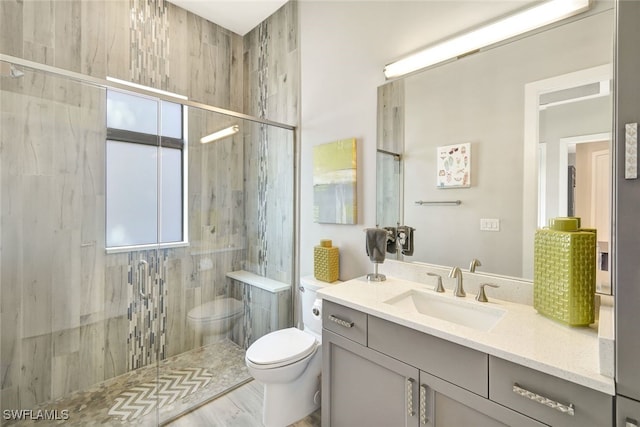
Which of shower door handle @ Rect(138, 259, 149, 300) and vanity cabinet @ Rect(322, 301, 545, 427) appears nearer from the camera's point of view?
vanity cabinet @ Rect(322, 301, 545, 427)

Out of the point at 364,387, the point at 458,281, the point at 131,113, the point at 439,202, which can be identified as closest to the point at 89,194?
the point at 131,113

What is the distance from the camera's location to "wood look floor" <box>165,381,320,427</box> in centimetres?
169

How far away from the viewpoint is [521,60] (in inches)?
49.0

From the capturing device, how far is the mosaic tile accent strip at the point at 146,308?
6.94 ft

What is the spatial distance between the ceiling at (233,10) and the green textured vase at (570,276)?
2.63 metres

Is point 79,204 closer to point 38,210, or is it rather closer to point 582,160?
point 38,210

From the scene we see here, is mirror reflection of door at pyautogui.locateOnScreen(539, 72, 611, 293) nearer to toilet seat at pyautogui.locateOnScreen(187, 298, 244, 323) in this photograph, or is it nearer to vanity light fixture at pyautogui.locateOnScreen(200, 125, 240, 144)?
vanity light fixture at pyautogui.locateOnScreen(200, 125, 240, 144)

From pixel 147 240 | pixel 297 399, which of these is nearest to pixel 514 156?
pixel 297 399

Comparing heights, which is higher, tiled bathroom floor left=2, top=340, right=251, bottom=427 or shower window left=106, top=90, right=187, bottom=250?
shower window left=106, top=90, right=187, bottom=250

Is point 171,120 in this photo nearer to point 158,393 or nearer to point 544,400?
point 158,393

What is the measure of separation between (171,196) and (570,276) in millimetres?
2328

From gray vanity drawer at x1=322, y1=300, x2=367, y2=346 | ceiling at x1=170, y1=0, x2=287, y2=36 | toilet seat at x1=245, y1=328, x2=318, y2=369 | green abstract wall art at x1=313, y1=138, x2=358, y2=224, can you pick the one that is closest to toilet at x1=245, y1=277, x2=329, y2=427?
toilet seat at x1=245, y1=328, x2=318, y2=369

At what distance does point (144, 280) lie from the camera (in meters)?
2.14

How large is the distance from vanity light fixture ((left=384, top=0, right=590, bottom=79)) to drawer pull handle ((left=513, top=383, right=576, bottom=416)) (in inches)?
55.6
